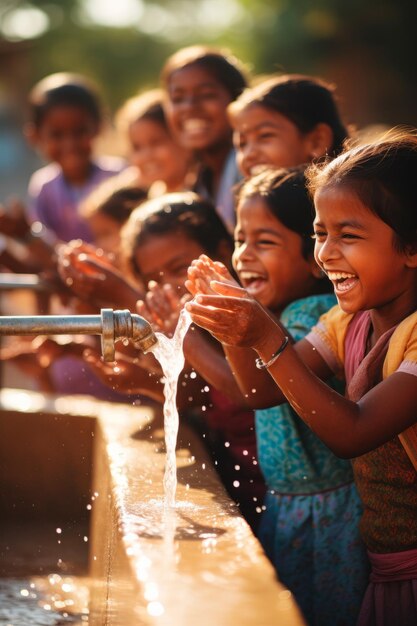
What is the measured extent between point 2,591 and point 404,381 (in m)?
1.56

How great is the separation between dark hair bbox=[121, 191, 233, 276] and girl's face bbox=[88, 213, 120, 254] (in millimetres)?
1195

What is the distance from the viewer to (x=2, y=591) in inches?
115

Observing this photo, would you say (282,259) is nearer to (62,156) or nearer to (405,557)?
(405,557)

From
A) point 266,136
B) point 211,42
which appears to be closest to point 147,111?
point 266,136

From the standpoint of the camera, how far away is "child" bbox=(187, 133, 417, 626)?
6.68 feet

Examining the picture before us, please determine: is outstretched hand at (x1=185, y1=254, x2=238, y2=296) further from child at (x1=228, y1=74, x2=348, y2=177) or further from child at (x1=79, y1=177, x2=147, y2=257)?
child at (x1=79, y1=177, x2=147, y2=257)

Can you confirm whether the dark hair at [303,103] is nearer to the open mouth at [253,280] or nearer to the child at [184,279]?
the child at [184,279]

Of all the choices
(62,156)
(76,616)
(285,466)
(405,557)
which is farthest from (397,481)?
(62,156)

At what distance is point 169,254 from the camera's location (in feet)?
11.0

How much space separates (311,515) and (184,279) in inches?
38.7

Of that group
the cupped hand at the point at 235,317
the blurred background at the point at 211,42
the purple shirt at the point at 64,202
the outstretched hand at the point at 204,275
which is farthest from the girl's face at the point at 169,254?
the blurred background at the point at 211,42

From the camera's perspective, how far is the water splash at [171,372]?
247 centimetres

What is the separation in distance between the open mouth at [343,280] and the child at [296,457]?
0.49 meters

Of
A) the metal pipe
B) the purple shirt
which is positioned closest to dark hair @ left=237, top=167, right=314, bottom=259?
the metal pipe
